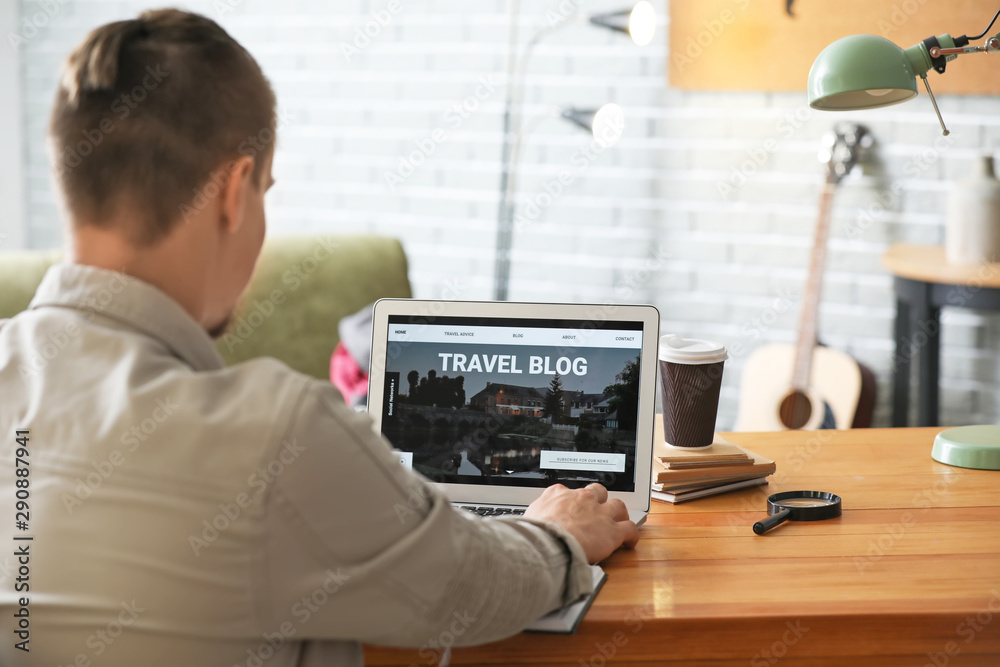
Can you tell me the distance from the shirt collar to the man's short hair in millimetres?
44

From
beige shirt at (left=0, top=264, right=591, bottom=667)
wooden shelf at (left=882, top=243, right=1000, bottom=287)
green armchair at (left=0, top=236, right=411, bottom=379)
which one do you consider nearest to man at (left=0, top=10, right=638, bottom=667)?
beige shirt at (left=0, top=264, right=591, bottom=667)

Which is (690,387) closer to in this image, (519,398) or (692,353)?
(692,353)

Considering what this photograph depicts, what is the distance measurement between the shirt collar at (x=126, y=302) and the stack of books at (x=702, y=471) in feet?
2.17

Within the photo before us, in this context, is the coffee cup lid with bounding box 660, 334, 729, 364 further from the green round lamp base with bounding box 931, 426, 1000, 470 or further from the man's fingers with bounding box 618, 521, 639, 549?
the green round lamp base with bounding box 931, 426, 1000, 470

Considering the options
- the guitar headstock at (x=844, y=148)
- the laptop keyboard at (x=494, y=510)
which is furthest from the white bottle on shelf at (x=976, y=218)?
the laptop keyboard at (x=494, y=510)

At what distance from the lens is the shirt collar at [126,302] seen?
0.79 m

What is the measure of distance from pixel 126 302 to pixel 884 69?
99 centimetres

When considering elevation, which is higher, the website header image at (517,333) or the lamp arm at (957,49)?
the lamp arm at (957,49)

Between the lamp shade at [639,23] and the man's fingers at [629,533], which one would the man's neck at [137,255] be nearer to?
the man's fingers at [629,533]

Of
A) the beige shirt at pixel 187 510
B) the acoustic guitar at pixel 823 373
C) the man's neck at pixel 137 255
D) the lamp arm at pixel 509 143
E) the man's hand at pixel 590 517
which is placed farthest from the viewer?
the lamp arm at pixel 509 143

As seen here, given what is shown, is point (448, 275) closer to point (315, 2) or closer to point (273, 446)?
point (315, 2)

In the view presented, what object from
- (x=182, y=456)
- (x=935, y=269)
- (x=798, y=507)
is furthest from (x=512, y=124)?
(x=182, y=456)

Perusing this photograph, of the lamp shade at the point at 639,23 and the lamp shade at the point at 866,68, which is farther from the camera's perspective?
the lamp shade at the point at 639,23

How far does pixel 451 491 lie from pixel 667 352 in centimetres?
34
